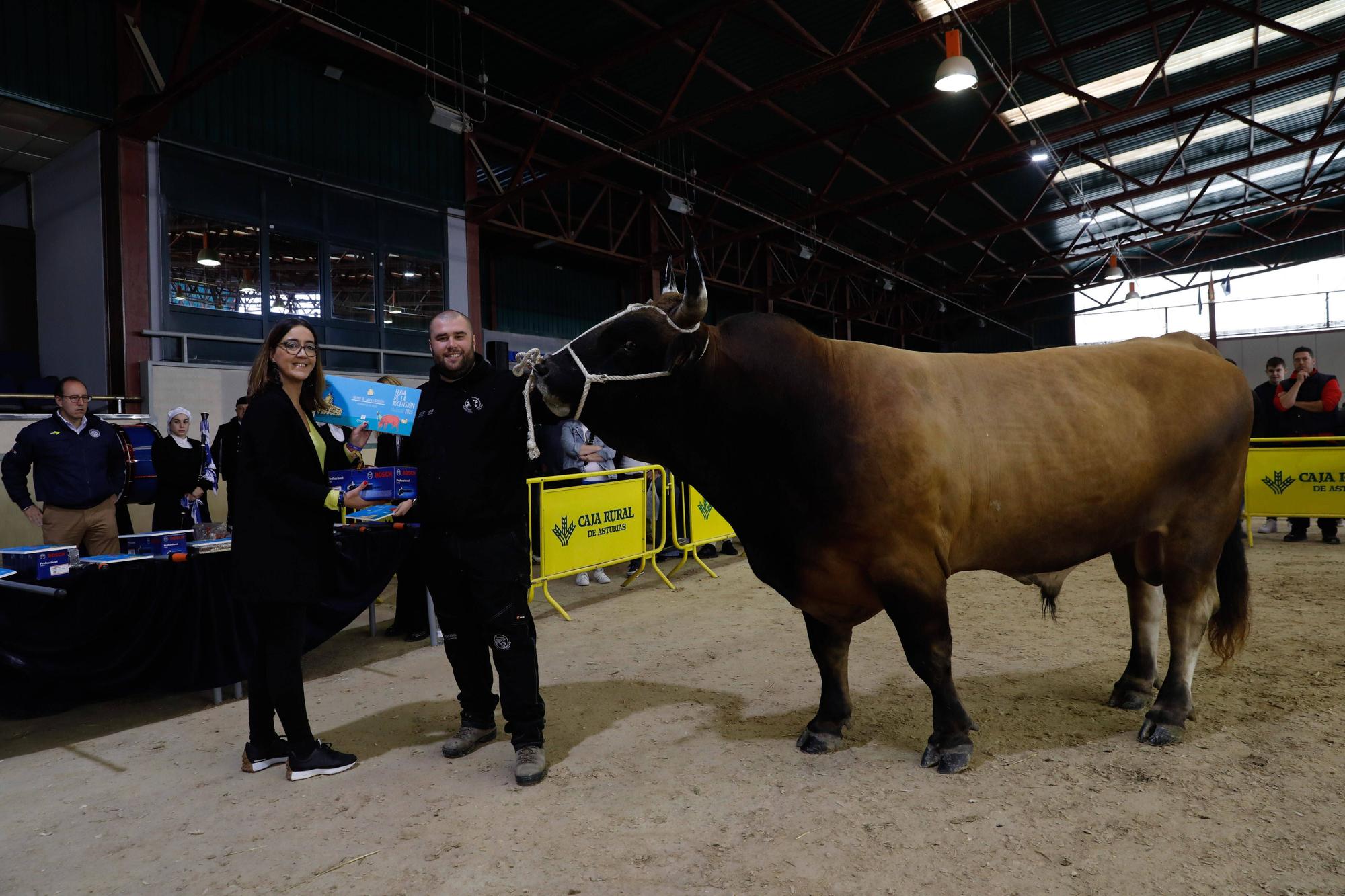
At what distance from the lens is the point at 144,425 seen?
22.4 feet

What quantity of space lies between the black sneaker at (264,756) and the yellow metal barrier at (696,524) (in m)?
4.72

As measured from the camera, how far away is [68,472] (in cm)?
580

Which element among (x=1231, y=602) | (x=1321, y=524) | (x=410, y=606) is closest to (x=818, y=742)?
(x=1231, y=602)

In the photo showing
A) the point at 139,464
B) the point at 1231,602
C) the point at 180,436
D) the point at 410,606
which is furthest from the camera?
the point at 180,436

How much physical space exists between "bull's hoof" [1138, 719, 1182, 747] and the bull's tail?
70 cm

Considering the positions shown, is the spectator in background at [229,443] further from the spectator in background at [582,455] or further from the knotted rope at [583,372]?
the knotted rope at [583,372]

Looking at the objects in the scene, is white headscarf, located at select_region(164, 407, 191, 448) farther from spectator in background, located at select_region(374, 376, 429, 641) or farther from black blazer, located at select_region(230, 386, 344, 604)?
black blazer, located at select_region(230, 386, 344, 604)

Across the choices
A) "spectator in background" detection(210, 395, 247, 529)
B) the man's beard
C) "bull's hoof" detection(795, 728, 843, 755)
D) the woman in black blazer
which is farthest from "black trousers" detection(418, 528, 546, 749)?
"spectator in background" detection(210, 395, 247, 529)

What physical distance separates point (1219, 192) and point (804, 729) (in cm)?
2455

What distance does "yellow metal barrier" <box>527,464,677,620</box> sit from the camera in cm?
616

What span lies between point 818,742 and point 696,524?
15.9 feet

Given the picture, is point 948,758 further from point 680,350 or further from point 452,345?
point 452,345

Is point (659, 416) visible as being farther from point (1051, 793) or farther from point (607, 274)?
point (607, 274)

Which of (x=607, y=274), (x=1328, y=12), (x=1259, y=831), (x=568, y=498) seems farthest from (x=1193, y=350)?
(x=607, y=274)
